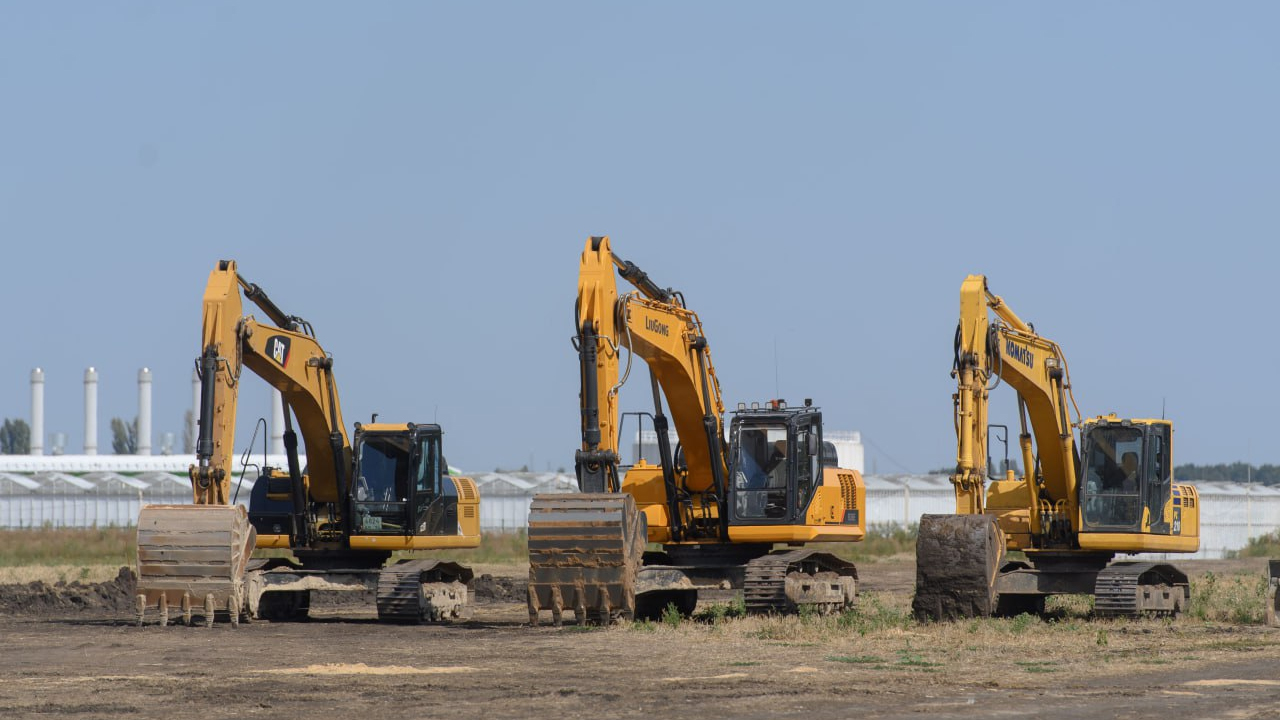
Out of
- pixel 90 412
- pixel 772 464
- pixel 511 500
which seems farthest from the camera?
pixel 90 412

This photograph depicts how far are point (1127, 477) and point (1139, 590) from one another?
6.16 feet

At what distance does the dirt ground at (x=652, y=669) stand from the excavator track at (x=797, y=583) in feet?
2.83

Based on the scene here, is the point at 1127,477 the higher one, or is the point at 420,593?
the point at 1127,477

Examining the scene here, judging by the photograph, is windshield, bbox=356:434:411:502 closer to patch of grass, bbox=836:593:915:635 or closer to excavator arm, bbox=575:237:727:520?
excavator arm, bbox=575:237:727:520

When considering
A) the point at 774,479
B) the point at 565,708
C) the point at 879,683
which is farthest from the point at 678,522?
the point at 565,708

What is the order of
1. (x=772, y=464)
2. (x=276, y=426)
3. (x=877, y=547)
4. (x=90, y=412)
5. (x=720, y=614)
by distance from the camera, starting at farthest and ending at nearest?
(x=90, y=412) → (x=276, y=426) → (x=877, y=547) → (x=720, y=614) → (x=772, y=464)

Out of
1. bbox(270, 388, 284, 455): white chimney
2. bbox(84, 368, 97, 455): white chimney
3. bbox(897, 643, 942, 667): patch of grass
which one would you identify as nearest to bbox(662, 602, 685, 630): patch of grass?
bbox(897, 643, 942, 667): patch of grass

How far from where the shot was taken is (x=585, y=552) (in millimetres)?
22531

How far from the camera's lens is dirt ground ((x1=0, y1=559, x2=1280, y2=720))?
14805 mm

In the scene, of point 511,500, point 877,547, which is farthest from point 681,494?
point 511,500

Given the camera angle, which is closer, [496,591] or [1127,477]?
[1127,477]

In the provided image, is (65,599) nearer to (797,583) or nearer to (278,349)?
(278,349)

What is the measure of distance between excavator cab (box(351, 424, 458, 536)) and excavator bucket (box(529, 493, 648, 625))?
15.7 feet

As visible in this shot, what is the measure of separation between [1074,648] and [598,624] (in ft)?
20.4
